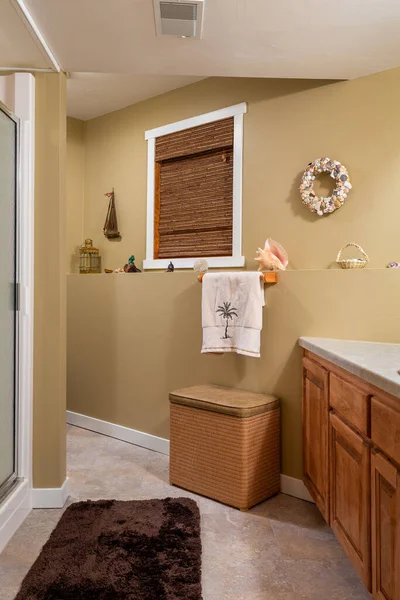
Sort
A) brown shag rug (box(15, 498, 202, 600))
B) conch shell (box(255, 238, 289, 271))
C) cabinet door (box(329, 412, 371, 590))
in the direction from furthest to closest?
conch shell (box(255, 238, 289, 271)) → brown shag rug (box(15, 498, 202, 600)) → cabinet door (box(329, 412, 371, 590))

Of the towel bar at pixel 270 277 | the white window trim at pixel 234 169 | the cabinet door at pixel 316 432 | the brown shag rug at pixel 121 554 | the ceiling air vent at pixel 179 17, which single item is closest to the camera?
the brown shag rug at pixel 121 554

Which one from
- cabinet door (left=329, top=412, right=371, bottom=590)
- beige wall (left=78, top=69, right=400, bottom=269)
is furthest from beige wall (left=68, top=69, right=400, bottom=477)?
cabinet door (left=329, top=412, right=371, bottom=590)

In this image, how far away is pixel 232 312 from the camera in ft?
8.74

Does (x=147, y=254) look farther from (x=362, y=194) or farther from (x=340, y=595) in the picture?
(x=340, y=595)

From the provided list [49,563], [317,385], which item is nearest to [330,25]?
[317,385]

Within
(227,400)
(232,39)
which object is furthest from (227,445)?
(232,39)

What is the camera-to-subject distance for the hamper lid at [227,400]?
2395mm

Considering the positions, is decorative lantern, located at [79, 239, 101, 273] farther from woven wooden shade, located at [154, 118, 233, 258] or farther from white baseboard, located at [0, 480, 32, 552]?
white baseboard, located at [0, 480, 32, 552]

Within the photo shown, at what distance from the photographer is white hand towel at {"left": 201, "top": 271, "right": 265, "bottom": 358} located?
8.41ft

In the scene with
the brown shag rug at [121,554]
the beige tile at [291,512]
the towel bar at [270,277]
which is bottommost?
the beige tile at [291,512]

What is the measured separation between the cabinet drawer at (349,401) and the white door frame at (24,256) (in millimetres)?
1478

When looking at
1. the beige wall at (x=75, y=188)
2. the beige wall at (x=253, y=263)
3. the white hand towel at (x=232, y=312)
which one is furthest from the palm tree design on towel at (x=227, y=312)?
the beige wall at (x=75, y=188)

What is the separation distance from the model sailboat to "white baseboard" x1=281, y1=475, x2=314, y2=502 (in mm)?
2416

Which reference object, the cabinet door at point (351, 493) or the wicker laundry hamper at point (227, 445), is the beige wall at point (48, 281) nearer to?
the wicker laundry hamper at point (227, 445)
